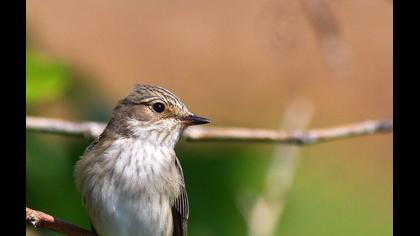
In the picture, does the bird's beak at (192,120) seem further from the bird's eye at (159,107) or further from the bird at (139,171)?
the bird's eye at (159,107)

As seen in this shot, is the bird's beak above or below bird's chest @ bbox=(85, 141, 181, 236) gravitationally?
above

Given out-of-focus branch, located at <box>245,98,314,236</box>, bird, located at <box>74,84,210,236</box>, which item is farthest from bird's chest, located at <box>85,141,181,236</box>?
out-of-focus branch, located at <box>245,98,314,236</box>

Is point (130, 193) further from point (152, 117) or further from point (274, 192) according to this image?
point (274, 192)

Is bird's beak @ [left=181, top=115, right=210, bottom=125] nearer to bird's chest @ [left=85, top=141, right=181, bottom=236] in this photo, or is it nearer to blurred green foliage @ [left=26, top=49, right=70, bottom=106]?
bird's chest @ [left=85, top=141, right=181, bottom=236]

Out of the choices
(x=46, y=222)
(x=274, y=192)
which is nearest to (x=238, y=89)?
(x=274, y=192)

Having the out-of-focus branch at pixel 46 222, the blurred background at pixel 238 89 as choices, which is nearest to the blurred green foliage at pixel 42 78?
the blurred background at pixel 238 89
